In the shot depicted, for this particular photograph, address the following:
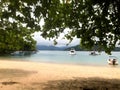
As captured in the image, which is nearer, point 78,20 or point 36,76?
point 78,20

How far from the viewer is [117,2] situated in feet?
56.0

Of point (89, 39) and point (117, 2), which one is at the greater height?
point (117, 2)

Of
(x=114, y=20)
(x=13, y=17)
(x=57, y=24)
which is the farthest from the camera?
(x=57, y=24)

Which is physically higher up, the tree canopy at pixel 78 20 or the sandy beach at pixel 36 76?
the tree canopy at pixel 78 20

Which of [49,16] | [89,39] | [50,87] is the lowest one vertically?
[50,87]

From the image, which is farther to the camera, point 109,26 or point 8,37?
point 8,37

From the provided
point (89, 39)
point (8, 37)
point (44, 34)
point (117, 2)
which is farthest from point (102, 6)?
point (8, 37)

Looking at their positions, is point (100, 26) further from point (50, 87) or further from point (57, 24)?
point (50, 87)

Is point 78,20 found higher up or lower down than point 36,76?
higher up

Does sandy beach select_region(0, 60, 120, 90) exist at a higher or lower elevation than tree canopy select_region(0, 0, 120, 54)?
lower

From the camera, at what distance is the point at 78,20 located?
18.6m

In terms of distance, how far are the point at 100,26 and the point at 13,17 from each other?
5053 millimetres

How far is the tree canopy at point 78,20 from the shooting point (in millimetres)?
16609

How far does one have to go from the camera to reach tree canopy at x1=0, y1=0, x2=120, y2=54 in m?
16.6
